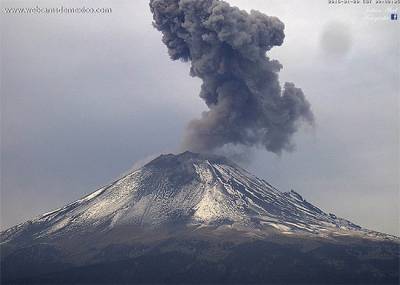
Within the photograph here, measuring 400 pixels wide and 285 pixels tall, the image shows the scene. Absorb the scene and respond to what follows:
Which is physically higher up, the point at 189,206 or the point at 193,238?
the point at 189,206

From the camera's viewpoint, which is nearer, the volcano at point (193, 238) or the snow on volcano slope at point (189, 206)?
the volcano at point (193, 238)

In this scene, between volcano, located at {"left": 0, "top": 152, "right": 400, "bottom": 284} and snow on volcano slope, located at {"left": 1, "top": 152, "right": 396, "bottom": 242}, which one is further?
snow on volcano slope, located at {"left": 1, "top": 152, "right": 396, "bottom": 242}

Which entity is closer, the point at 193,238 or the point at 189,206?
the point at 193,238

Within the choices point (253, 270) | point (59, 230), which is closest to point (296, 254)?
point (253, 270)
